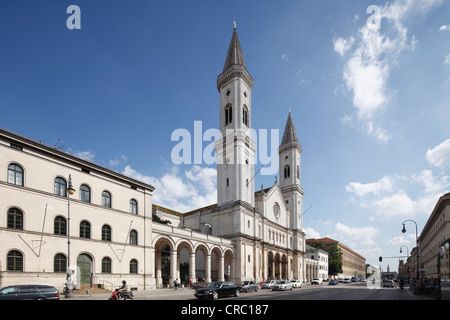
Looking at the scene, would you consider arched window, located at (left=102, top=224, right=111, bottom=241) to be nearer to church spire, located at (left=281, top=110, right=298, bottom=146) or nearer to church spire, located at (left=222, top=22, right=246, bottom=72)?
church spire, located at (left=222, top=22, right=246, bottom=72)

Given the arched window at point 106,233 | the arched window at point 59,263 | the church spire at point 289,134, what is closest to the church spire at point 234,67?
the church spire at point 289,134

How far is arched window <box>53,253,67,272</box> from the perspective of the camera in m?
27.9

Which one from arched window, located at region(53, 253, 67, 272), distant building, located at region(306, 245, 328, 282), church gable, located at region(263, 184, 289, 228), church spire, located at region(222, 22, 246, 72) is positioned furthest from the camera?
distant building, located at region(306, 245, 328, 282)

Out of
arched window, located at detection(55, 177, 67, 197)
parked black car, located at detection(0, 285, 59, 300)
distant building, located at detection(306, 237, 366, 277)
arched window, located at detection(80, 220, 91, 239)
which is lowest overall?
distant building, located at detection(306, 237, 366, 277)

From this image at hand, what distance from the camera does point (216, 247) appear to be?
49438 millimetres

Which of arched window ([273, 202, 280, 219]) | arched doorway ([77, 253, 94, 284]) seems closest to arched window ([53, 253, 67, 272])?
arched doorway ([77, 253, 94, 284])

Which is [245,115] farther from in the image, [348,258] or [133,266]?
[348,258]

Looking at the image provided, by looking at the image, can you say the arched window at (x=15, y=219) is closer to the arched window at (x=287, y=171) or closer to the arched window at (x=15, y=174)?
the arched window at (x=15, y=174)

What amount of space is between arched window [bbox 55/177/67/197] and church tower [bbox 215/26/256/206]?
30.4 m

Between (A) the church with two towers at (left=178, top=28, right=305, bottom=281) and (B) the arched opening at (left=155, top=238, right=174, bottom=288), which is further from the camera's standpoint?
(A) the church with two towers at (left=178, top=28, right=305, bottom=281)

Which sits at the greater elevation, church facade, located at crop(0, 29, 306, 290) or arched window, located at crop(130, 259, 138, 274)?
church facade, located at crop(0, 29, 306, 290)

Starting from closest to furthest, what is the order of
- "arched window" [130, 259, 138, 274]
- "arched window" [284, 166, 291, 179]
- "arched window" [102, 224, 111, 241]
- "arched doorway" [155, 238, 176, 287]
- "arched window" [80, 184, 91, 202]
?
"arched window" [80, 184, 91, 202], "arched window" [102, 224, 111, 241], "arched window" [130, 259, 138, 274], "arched doorway" [155, 238, 176, 287], "arched window" [284, 166, 291, 179]

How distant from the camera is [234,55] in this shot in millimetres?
62219

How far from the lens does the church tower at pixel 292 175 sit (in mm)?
77688
